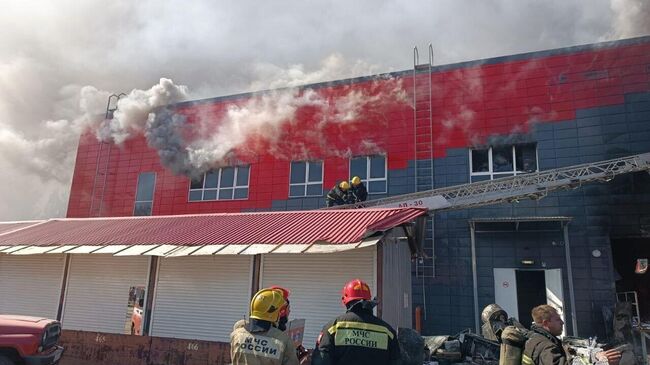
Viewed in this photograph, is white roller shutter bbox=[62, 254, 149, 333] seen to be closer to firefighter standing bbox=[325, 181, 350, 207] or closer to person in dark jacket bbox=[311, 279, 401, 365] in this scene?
firefighter standing bbox=[325, 181, 350, 207]

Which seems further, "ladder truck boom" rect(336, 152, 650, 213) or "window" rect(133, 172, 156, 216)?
"window" rect(133, 172, 156, 216)

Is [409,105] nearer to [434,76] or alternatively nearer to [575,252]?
[434,76]

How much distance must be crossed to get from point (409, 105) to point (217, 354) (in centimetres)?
1075

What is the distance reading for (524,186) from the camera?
37.0 feet

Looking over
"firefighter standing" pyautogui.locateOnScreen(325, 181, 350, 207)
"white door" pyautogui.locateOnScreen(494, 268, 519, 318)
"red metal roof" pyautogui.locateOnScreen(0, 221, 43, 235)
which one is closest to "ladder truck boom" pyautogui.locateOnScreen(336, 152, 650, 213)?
"firefighter standing" pyautogui.locateOnScreen(325, 181, 350, 207)

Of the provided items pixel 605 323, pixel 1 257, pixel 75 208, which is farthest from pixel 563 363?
pixel 75 208

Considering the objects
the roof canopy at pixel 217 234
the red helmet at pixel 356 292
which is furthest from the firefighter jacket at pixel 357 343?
the roof canopy at pixel 217 234

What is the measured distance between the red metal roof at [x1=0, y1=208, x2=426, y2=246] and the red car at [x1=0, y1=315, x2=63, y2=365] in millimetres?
3090

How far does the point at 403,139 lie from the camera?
15453 mm

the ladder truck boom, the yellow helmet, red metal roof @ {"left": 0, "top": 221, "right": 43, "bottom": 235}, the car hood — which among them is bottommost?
the car hood

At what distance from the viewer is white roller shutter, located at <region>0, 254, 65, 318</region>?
1164 centimetres

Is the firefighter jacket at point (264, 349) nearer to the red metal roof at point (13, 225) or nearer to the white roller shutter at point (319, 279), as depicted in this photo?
the white roller shutter at point (319, 279)

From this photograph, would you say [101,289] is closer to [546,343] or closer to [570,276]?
[546,343]

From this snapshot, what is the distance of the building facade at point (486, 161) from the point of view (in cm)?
1256
